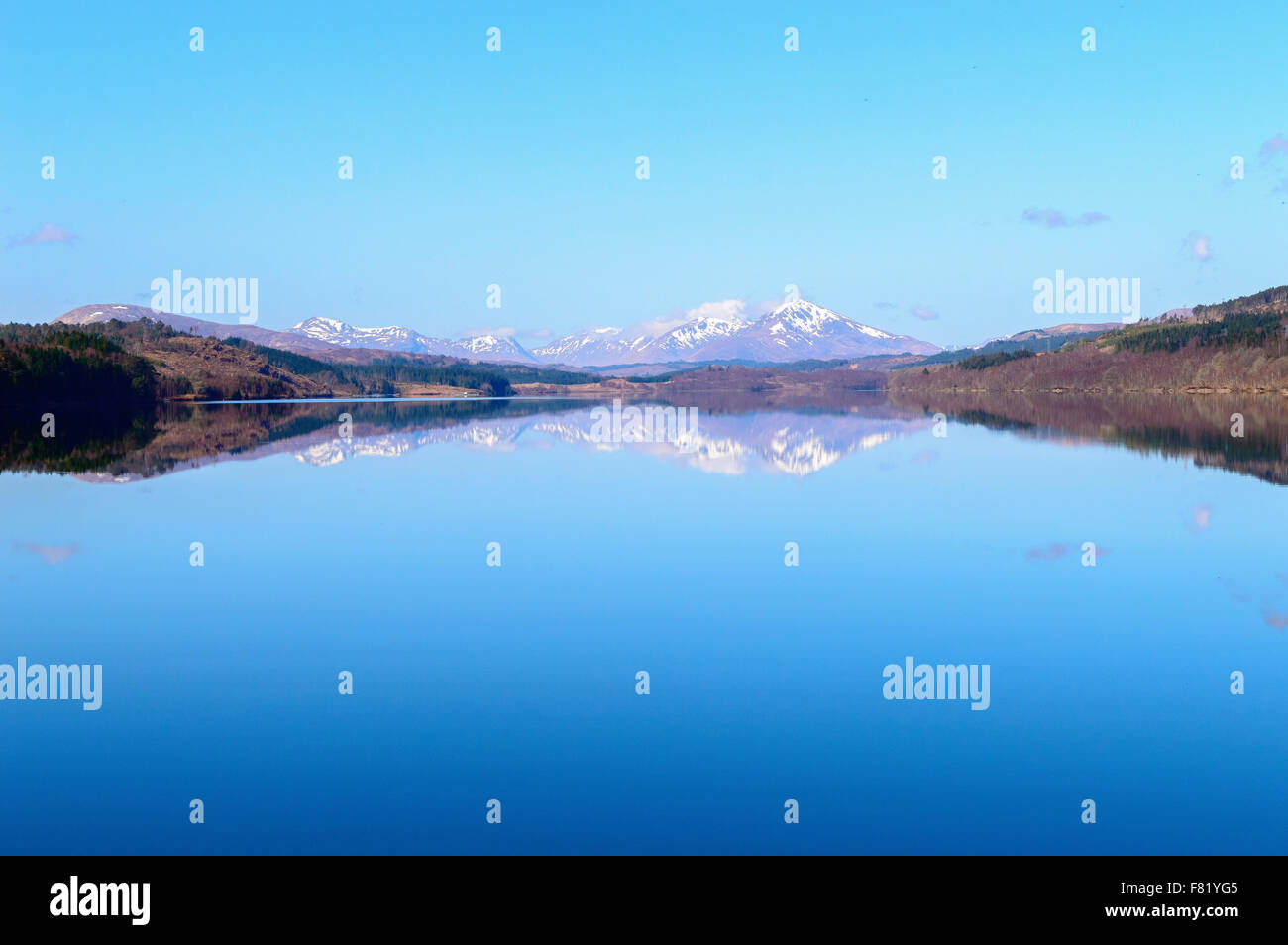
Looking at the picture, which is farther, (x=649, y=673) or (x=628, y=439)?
(x=628, y=439)

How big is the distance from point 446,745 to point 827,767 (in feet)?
13.9

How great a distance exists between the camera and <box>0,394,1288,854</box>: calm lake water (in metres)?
8.98

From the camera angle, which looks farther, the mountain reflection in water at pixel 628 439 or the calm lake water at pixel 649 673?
the mountain reflection in water at pixel 628 439

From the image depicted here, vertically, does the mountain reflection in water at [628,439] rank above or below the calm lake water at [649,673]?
above

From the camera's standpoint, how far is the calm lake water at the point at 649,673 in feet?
29.5

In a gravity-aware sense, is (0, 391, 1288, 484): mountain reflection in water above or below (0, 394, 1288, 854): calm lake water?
above

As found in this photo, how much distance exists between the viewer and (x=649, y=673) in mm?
13281

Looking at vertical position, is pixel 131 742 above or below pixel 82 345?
below

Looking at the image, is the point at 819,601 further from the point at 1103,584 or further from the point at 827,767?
the point at 827,767

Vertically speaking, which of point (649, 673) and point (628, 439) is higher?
point (628, 439)
